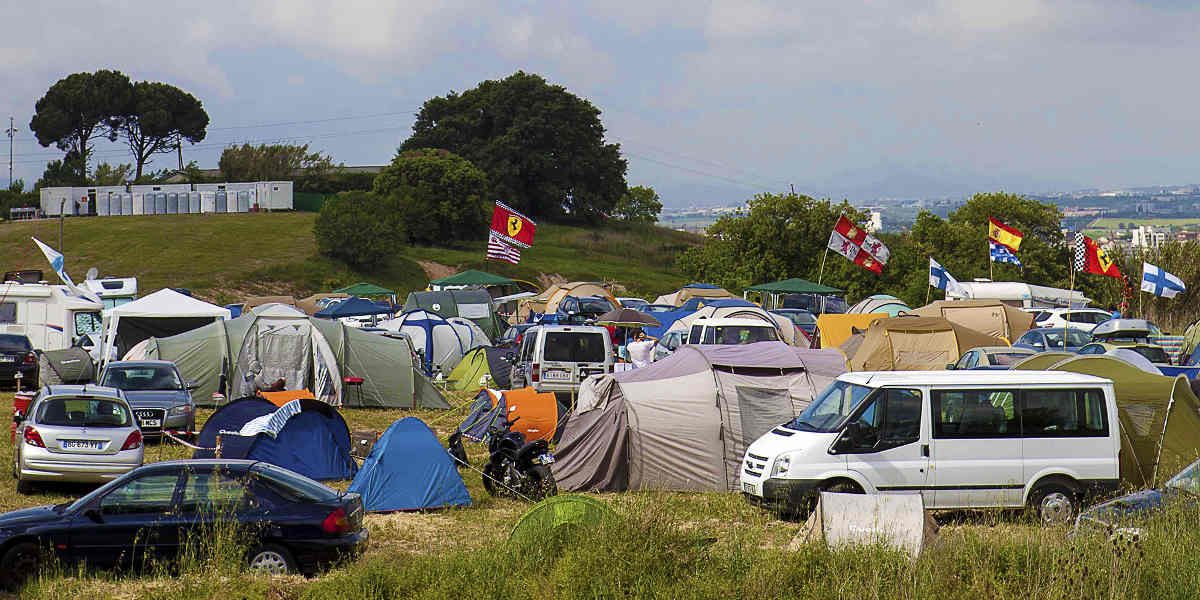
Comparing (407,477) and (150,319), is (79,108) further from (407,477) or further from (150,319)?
(407,477)

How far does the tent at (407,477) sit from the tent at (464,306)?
2133 centimetres

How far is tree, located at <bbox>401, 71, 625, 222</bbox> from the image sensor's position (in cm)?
8744

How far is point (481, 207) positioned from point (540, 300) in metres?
33.5

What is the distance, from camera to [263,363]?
23.4m

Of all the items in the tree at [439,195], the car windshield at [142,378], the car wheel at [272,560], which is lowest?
the car wheel at [272,560]

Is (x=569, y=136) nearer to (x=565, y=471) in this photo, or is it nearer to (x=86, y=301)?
(x=86, y=301)

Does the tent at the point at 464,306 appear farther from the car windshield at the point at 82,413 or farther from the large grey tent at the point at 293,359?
the car windshield at the point at 82,413

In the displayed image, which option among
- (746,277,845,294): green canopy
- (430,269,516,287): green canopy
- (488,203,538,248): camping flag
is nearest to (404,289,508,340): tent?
(488,203,538,248): camping flag

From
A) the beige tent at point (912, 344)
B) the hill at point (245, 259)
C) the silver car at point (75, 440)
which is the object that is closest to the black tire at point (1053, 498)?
the beige tent at point (912, 344)

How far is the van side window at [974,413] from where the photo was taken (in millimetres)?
12586

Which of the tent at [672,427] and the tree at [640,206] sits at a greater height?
the tree at [640,206]

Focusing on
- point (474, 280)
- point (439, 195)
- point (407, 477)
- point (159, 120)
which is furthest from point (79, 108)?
point (407, 477)

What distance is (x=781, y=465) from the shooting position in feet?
41.3

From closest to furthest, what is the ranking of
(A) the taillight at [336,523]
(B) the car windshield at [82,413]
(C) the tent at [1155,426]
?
(A) the taillight at [336,523]
(C) the tent at [1155,426]
(B) the car windshield at [82,413]
